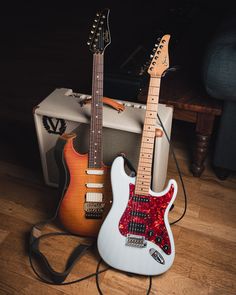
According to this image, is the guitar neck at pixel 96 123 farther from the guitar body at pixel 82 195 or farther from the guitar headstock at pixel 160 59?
the guitar headstock at pixel 160 59

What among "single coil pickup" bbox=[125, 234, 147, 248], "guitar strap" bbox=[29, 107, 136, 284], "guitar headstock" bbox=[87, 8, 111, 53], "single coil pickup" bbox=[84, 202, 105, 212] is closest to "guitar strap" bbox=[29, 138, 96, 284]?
"guitar strap" bbox=[29, 107, 136, 284]

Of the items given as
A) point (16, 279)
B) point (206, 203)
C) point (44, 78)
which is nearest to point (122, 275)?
point (16, 279)

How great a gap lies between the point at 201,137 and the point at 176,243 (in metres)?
0.47

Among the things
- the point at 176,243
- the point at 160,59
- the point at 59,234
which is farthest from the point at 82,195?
the point at 160,59

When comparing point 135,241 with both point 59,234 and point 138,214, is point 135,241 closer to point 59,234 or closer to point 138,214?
point 138,214

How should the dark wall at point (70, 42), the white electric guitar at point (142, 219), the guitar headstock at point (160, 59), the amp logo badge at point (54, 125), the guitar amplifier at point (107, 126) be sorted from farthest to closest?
the dark wall at point (70, 42) < the amp logo badge at point (54, 125) < the guitar amplifier at point (107, 126) < the white electric guitar at point (142, 219) < the guitar headstock at point (160, 59)

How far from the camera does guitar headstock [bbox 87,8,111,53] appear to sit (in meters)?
1.08

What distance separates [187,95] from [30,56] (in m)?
1.81

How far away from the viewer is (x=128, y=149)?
1.36 m

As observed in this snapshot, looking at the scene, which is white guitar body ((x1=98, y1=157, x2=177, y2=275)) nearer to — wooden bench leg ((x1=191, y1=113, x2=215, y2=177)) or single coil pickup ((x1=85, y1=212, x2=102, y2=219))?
single coil pickup ((x1=85, y1=212, x2=102, y2=219))

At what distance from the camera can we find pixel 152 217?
3.83 feet

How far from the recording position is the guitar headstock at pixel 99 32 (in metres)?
1.08

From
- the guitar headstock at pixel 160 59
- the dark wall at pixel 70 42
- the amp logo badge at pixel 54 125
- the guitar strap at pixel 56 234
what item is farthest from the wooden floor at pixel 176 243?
the guitar headstock at pixel 160 59

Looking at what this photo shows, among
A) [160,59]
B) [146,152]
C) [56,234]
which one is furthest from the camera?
[56,234]
